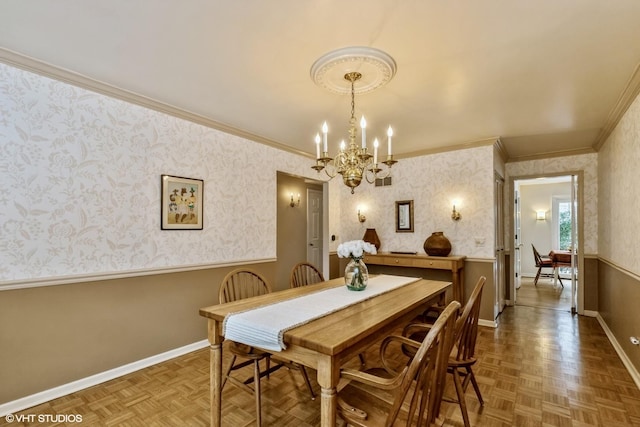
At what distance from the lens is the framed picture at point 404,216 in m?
4.57

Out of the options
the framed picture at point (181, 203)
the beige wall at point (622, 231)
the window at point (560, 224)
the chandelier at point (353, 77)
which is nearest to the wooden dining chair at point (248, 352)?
the framed picture at point (181, 203)

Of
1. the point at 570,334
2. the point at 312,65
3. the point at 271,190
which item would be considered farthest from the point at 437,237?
the point at 312,65

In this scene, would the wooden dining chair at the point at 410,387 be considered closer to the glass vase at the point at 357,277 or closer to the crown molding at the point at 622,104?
the glass vase at the point at 357,277

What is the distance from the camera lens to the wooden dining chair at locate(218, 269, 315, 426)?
6.20ft

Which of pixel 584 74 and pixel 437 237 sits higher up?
pixel 584 74

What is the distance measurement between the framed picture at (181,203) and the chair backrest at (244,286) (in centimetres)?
89

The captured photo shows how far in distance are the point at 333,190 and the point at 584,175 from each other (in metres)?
3.68

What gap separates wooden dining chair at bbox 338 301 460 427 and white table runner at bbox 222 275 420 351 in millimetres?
351

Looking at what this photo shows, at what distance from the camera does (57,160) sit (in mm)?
2268

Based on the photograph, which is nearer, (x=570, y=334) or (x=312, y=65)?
(x=312, y=65)

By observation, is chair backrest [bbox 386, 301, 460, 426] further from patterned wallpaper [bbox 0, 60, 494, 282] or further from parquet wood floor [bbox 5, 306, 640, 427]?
patterned wallpaper [bbox 0, 60, 494, 282]

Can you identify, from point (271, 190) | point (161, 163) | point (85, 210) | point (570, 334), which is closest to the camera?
point (85, 210)

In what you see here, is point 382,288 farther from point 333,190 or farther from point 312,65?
point 333,190

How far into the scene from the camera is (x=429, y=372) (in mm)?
1246
